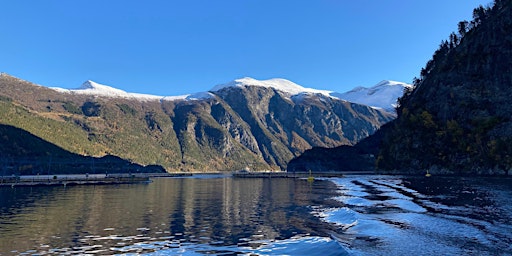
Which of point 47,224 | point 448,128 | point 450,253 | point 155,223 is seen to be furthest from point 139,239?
point 448,128

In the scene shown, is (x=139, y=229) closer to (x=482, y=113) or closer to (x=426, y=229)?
(x=426, y=229)

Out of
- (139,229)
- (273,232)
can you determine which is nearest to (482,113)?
(273,232)

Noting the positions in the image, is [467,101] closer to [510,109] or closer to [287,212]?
[510,109]

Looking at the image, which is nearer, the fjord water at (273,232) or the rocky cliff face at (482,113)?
the fjord water at (273,232)

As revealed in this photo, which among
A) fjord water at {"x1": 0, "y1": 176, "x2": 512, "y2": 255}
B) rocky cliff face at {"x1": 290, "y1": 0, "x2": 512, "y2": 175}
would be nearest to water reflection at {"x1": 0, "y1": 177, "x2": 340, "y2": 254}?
fjord water at {"x1": 0, "y1": 176, "x2": 512, "y2": 255}

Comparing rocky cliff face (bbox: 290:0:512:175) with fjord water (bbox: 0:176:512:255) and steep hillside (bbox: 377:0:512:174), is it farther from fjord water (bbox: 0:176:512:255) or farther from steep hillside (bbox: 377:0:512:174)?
fjord water (bbox: 0:176:512:255)

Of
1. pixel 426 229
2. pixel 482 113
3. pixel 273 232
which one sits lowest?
pixel 273 232

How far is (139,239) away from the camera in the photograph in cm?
3856

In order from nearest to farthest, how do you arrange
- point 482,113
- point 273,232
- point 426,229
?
point 426,229, point 273,232, point 482,113

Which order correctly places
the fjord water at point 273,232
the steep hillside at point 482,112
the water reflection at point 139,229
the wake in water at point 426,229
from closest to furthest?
the wake in water at point 426,229 < the fjord water at point 273,232 < the water reflection at point 139,229 < the steep hillside at point 482,112

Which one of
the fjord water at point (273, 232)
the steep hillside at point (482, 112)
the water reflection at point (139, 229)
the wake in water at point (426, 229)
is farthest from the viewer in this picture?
the steep hillside at point (482, 112)

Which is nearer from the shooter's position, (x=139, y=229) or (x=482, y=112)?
(x=139, y=229)

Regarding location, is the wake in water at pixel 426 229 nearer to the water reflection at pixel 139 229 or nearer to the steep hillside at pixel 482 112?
the water reflection at pixel 139 229

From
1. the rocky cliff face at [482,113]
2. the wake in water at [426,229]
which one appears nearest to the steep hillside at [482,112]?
the rocky cliff face at [482,113]
